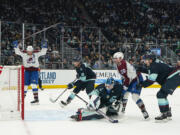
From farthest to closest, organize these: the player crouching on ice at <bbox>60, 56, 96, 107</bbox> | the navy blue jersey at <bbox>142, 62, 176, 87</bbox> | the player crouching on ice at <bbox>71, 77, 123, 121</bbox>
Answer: the player crouching on ice at <bbox>60, 56, 96, 107</bbox> → the player crouching on ice at <bbox>71, 77, 123, 121</bbox> → the navy blue jersey at <bbox>142, 62, 176, 87</bbox>

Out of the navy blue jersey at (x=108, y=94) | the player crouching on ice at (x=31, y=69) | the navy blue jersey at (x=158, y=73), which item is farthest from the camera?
the player crouching on ice at (x=31, y=69)

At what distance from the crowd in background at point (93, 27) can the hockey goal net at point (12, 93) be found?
97.1 inches

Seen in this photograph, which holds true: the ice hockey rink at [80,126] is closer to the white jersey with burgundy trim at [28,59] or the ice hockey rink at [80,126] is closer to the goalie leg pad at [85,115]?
the goalie leg pad at [85,115]

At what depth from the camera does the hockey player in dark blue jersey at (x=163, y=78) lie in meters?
4.49

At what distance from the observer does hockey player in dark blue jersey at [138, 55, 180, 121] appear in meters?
4.49

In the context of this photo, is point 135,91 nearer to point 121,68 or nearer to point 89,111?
point 121,68

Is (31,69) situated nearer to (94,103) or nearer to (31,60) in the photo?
(31,60)

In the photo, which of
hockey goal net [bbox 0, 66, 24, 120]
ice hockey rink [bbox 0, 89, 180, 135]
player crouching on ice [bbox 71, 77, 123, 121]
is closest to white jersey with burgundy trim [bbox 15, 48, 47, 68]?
hockey goal net [bbox 0, 66, 24, 120]

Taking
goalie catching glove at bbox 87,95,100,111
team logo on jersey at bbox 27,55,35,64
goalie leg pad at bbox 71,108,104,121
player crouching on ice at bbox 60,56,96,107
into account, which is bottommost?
goalie leg pad at bbox 71,108,104,121

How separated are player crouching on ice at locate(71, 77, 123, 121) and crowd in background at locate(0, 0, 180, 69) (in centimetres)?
550

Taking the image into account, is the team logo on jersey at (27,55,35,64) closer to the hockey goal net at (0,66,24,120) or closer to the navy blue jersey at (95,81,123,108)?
the hockey goal net at (0,66,24,120)

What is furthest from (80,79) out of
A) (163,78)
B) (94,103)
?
(163,78)

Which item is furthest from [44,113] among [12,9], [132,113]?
[12,9]

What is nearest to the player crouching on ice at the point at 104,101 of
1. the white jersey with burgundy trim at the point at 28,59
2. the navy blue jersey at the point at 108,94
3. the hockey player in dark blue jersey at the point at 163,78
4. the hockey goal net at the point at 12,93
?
the navy blue jersey at the point at 108,94
